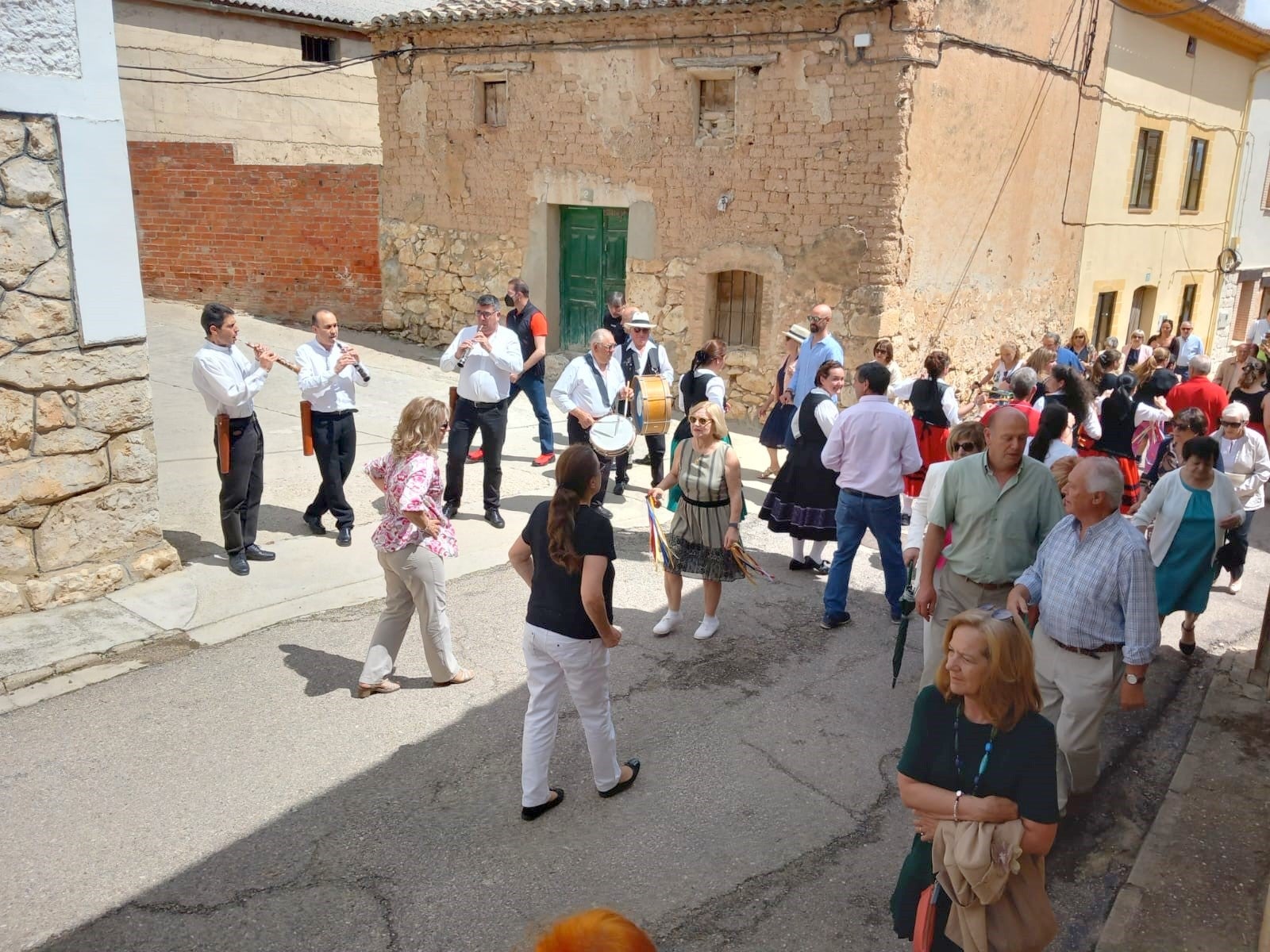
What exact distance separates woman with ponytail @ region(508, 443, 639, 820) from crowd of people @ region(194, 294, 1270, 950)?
1 cm

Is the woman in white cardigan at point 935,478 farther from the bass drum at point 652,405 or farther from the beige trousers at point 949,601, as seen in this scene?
the bass drum at point 652,405

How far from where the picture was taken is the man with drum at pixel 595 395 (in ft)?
27.1

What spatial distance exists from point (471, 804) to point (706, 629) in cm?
221

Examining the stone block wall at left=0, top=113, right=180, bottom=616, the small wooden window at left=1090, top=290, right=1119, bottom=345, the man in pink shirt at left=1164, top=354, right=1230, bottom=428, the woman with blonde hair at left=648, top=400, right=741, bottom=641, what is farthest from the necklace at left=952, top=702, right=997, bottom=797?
the small wooden window at left=1090, top=290, right=1119, bottom=345

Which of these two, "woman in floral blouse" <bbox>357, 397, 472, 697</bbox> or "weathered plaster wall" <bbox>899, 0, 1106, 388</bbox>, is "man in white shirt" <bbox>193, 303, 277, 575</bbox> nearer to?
"woman in floral blouse" <bbox>357, 397, 472, 697</bbox>

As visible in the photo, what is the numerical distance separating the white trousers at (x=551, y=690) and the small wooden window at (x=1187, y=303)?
18689 millimetres

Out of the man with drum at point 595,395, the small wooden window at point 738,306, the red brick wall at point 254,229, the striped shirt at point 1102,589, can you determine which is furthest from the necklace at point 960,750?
the red brick wall at point 254,229

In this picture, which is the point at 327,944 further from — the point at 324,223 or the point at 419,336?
the point at 324,223

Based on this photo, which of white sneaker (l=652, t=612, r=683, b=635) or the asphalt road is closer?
the asphalt road

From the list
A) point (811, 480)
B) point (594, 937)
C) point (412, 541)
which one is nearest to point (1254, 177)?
point (811, 480)

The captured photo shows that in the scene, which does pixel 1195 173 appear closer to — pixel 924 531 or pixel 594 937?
pixel 924 531

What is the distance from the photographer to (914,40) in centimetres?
1082

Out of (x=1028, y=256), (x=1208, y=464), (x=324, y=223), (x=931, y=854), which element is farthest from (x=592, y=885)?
(x=324, y=223)

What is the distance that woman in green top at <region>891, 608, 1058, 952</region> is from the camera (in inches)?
111
